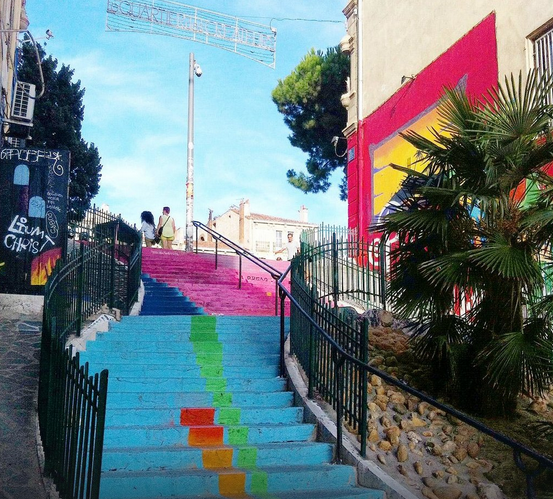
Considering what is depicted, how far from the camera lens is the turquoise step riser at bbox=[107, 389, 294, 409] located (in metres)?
6.73

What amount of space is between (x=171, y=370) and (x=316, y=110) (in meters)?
20.5

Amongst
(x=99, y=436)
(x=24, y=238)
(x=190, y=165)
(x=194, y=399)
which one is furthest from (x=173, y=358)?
(x=190, y=165)

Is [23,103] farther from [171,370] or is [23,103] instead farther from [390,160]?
[171,370]

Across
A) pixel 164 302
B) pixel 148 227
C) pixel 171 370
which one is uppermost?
pixel 148 227

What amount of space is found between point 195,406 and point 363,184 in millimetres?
13475

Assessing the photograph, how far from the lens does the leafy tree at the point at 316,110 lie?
2595 centimetres

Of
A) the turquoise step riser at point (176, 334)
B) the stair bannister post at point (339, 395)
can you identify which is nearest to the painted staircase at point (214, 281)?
the turquoise step riser at point (176, 334)

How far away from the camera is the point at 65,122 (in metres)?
24.8

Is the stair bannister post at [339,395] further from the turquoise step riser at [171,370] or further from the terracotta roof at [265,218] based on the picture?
the terracotta roof at [265,218]

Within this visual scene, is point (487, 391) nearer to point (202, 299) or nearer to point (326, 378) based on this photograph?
point (326, 378)

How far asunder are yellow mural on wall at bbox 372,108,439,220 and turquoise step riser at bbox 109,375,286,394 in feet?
31.9

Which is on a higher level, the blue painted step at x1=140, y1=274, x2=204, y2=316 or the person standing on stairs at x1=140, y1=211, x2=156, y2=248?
the person standing on stairs at x1=140, y1=211, x2=156, y2=248

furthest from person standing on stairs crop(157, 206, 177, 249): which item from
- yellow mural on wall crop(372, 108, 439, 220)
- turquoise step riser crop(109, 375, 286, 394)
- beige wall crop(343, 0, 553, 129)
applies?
turquoise step riser crop(109, 375, 286, 394)

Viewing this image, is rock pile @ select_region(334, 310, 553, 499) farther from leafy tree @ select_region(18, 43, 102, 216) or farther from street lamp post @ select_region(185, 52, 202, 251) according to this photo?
leafy tree @ select_region(18, 43, 102, 216)
